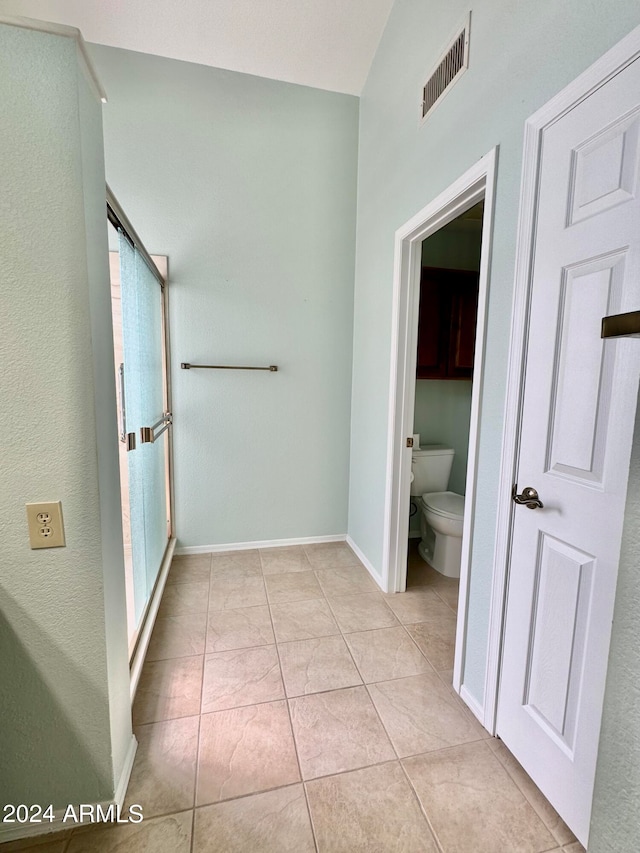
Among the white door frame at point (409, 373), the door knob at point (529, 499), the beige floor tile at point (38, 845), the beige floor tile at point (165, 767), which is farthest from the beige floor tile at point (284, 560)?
the door knob at point (529, 499)

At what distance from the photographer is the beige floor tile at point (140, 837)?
1059 mm

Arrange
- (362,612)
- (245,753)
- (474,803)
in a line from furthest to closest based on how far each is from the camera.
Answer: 1. (362,612)
2. (245,753)
3. (474,803)

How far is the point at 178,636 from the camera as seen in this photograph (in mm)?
1929

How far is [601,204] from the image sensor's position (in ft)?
3.19

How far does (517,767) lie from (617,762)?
86 centimetres

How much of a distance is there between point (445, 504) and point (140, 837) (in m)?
2.09

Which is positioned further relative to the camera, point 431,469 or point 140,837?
point 431,469

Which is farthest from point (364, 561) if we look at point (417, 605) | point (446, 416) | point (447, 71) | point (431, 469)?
point (447, 71)

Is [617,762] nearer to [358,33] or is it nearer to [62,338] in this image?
[62,338]

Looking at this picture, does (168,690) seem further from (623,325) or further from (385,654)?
(623,325)

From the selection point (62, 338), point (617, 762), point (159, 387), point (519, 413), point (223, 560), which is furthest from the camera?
point (223, 560)

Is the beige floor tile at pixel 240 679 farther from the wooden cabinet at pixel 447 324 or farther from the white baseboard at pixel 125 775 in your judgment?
the wooden cabinet at pixel 447 324

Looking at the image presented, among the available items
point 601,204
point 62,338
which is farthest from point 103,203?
point 601,204

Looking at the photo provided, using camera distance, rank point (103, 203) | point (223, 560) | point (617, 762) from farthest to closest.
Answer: point (223, 560)
point (103, 203)
point (617, 762)
